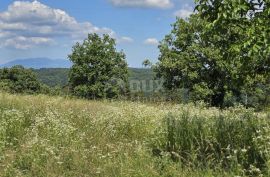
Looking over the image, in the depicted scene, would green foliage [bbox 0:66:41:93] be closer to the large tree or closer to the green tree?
the green tree

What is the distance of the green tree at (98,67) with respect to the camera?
86625 mm

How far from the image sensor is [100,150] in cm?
880

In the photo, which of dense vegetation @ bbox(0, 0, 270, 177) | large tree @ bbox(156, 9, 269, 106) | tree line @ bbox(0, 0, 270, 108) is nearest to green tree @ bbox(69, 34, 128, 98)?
tree line @ bbox(0, 0, 270, 108)

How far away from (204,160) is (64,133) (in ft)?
11.9

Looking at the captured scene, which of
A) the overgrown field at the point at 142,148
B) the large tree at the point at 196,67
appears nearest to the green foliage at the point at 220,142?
the overgrown field at the point at 142,148

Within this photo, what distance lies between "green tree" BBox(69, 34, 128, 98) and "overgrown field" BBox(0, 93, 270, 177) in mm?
73441

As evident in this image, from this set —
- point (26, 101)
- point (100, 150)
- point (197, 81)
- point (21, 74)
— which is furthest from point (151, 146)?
point (21, 74)

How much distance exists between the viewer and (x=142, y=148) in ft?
29.4

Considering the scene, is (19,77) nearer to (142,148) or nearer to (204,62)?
(204,62)

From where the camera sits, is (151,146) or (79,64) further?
(79,64)

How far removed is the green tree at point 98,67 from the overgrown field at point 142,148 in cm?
7344

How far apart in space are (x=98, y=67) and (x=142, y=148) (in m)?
82.3

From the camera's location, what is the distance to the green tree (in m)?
86.6

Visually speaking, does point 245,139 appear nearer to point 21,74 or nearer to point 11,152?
point 11,152
